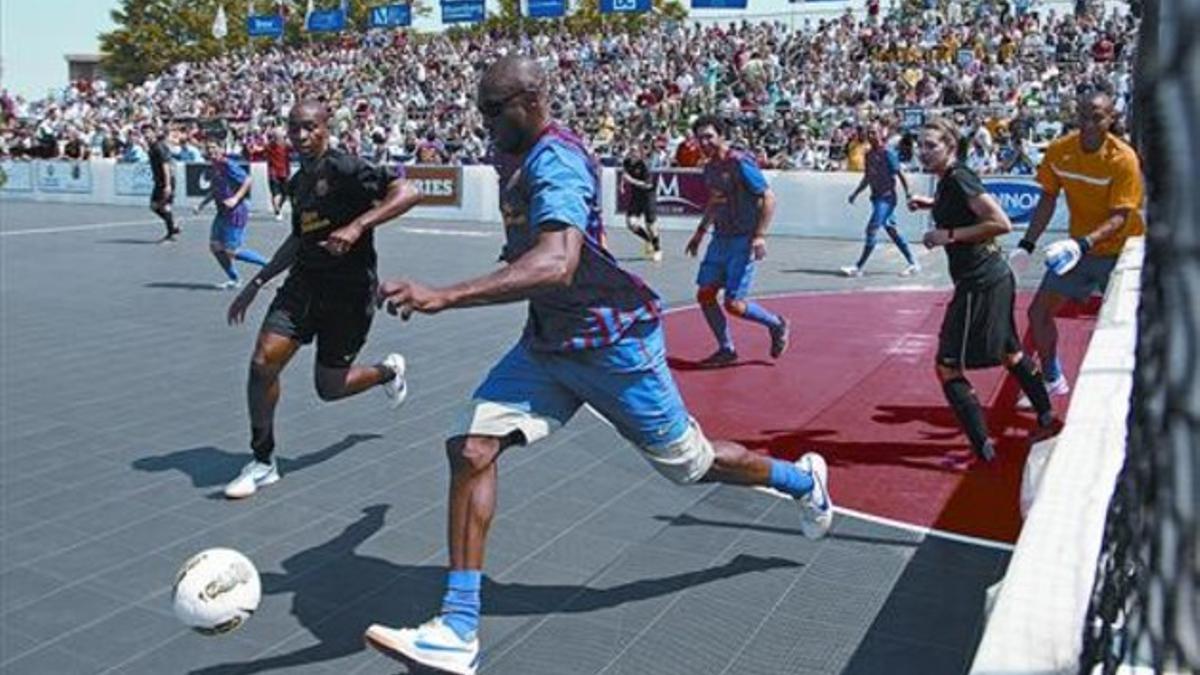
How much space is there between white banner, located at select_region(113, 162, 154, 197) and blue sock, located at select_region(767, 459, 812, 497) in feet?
84.9

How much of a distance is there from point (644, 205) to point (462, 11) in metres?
21.5

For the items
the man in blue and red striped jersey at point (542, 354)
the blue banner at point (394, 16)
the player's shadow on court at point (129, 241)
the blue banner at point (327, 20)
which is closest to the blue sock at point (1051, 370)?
the man in blue and red striped jersey at point (542, 354)

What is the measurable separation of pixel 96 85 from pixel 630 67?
25.7m

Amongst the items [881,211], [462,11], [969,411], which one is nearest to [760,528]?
[969,411]

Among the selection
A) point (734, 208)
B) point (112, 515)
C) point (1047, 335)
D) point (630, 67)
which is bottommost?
point (112, 515)

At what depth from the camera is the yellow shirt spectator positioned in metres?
6.07

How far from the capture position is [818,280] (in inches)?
529

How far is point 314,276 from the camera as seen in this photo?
18.9 ft

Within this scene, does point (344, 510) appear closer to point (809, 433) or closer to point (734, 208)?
point (809, 433)

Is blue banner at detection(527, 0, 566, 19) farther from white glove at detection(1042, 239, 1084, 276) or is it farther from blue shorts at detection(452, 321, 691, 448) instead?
blue shorts at detection(452, 321, 691, 448)

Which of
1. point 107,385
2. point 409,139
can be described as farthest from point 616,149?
point 107,385

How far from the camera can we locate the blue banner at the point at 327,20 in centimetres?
4119

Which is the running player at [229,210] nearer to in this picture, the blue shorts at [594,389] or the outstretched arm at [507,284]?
the blue shorts at [594,389]

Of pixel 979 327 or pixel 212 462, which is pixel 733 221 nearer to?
pixel 979 327
